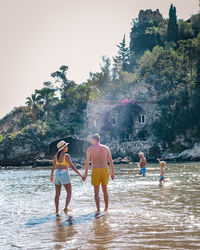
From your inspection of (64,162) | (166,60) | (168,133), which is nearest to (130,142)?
(168,133)

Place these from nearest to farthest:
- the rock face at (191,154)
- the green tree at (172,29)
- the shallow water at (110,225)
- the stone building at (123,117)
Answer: the shallow water at (110,225)
the rock face at (191,154)
the stone building at (123,117)
the green tree at (172,29)

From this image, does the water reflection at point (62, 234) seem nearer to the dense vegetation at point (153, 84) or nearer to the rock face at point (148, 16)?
the dense vegetation at point (153, 84)

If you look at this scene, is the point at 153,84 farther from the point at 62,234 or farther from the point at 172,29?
the point at 62,234

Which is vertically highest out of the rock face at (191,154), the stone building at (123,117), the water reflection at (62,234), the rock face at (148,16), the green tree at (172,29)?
the rock face at (148,16)

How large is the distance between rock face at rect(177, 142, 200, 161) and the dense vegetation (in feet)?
8.02

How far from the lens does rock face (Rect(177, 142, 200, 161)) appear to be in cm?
4638

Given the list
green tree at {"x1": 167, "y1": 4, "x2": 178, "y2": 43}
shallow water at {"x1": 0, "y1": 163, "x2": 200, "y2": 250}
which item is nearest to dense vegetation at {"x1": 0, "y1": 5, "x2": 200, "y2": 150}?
green tree at {"x1": 167, "y1": 4, "x2": 178, "y2": 43}

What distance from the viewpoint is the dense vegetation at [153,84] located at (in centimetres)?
5297

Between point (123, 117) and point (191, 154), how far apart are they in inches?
649

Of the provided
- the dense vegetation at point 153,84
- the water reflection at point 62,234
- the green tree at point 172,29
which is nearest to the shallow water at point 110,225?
the water reflection at point 62,234

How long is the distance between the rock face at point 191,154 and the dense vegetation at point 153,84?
244 centimetres

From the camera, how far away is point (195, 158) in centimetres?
4597

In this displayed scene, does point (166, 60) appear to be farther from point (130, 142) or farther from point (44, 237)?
point (44, 237)

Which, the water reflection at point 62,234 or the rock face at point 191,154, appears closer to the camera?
the water reflection at point 62,234
